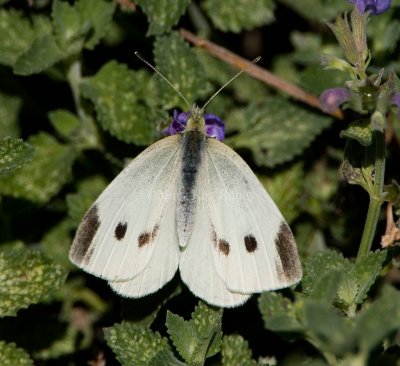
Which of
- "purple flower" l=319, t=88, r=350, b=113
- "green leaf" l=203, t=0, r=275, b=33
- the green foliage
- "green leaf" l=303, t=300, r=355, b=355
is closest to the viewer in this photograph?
"green leaf" l=303, t=300, r=355, b=355

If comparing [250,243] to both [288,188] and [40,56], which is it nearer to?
[288,188]

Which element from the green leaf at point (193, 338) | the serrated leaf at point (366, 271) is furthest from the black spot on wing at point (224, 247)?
the serrated leaf at point (366, 271)

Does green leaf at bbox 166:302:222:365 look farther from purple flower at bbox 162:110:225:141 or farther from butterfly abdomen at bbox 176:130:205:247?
purple flower at bbox 162:110:225:141

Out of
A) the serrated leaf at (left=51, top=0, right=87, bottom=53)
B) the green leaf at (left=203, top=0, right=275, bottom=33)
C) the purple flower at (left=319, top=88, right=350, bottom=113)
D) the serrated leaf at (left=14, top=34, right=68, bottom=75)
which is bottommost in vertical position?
the serrated leaf at (left=14, top=34, right=68, bottom=75)

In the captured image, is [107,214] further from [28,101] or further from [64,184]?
[28,101]

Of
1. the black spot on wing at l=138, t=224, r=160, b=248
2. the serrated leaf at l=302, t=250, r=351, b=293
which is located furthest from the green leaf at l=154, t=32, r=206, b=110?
the serrated leaf at l=302, t=250, r=351, b=293

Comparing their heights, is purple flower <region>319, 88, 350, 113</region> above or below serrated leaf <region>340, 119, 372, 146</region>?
above
